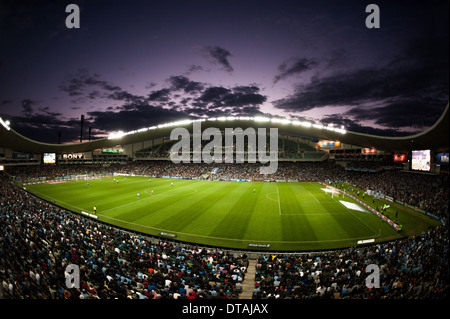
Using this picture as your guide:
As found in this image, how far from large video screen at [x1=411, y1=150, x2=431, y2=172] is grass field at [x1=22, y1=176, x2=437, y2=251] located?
29.1 feet

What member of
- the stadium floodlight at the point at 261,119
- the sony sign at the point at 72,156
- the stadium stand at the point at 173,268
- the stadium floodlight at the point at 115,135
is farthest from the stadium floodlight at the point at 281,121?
the sony sign at the point at 72,156

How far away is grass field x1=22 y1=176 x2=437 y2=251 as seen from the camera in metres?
19.0

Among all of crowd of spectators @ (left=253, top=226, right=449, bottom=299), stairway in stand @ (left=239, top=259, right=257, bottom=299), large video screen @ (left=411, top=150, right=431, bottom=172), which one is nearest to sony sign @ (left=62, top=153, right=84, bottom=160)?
stairway in stand @ (left=239, top=259, right=257, bottom=299)

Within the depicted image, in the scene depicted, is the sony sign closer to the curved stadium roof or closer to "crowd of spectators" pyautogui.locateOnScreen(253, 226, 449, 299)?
Result: the curved stadium roof

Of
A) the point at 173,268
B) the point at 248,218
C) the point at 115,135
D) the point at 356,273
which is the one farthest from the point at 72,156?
the point at 356,273

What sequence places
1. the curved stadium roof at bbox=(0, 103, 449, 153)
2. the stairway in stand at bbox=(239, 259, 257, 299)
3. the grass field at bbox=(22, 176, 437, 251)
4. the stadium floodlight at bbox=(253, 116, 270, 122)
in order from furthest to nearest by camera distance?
the stadium floodlight at bbox=(253, 116, 270, 122)
the curved stadium roof at bbox=(0, 103, 449, 153)
the grass field at bbox=(22, 176, 437, 251)
the stairway in stand at bbox=(239, 259, 257, 299)

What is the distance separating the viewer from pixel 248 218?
2434 centimetres

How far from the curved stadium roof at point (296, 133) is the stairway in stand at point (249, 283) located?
56.8ft

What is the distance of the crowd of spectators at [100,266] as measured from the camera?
9.20m

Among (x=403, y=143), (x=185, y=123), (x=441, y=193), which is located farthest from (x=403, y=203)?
(x=185, y=123)

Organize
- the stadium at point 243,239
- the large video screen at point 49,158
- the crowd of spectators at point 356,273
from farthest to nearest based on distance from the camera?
the large video screen at point 49,158 → the stadium at point 243,239 → the crowd of spectators at point 356,273

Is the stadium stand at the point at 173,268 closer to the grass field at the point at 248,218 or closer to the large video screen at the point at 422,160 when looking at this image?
the grass field at the point at 248,218

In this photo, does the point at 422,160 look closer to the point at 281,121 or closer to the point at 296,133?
the point at 281,121
